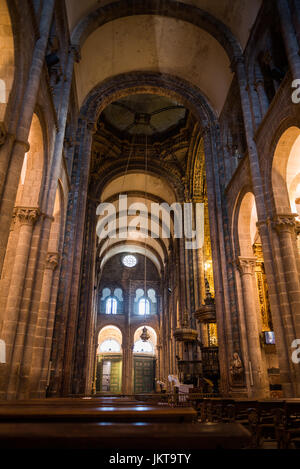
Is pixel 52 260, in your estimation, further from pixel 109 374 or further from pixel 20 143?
pixel 109 374

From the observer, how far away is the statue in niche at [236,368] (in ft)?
34.0

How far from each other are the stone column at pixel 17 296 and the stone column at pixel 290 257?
20.9 ft

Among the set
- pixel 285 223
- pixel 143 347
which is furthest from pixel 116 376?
pixel 285 223

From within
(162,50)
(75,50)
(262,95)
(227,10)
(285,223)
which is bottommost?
(285,223)

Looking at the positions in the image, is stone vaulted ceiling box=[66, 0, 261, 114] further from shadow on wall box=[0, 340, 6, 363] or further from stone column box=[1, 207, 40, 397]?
shadow on wall box=[0, 340, 6, 363]

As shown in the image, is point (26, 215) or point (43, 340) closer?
point (26, 215)

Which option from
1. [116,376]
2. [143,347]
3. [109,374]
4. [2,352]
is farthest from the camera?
[143,347]

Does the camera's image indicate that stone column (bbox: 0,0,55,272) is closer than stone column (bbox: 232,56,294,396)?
Yes

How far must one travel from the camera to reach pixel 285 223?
852 centimetres

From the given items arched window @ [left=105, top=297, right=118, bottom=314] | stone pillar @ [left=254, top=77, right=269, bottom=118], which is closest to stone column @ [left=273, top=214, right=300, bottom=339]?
stone pillar @ [left=254, top=77, right=269, bottom=118]

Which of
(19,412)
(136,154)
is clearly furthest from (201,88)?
(19,412)

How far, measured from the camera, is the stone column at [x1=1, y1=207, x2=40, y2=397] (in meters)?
6.48

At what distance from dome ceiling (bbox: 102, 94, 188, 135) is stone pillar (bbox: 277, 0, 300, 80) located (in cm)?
1246

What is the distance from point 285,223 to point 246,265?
3.25m
